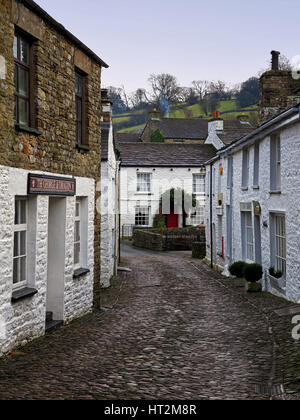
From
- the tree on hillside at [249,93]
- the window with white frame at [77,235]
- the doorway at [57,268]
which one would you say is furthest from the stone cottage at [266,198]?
the tree on hillside at [249,93]

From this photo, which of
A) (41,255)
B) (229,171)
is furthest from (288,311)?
(229,171)

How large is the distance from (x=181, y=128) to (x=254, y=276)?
165 ft

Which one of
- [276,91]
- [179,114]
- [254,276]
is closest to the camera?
[254,276]

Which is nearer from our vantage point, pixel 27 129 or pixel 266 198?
pixel 27 129

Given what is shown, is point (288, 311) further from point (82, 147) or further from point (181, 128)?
point (181, 128)

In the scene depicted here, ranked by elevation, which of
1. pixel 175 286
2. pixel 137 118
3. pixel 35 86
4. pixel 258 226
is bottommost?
pixel 175 286

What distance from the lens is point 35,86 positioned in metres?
10.2

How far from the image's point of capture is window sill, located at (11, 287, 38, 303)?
910 cm

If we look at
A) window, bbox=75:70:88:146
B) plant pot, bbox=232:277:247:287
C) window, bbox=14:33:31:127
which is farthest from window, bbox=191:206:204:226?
window, bbox=14:33:31:127

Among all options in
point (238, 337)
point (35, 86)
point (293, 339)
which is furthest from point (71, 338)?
point (35, 86)

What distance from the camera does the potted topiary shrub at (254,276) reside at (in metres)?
16.4

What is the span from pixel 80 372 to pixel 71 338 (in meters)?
2.46

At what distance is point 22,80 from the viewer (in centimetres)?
985

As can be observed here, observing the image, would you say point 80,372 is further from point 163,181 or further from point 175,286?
point 163,181
